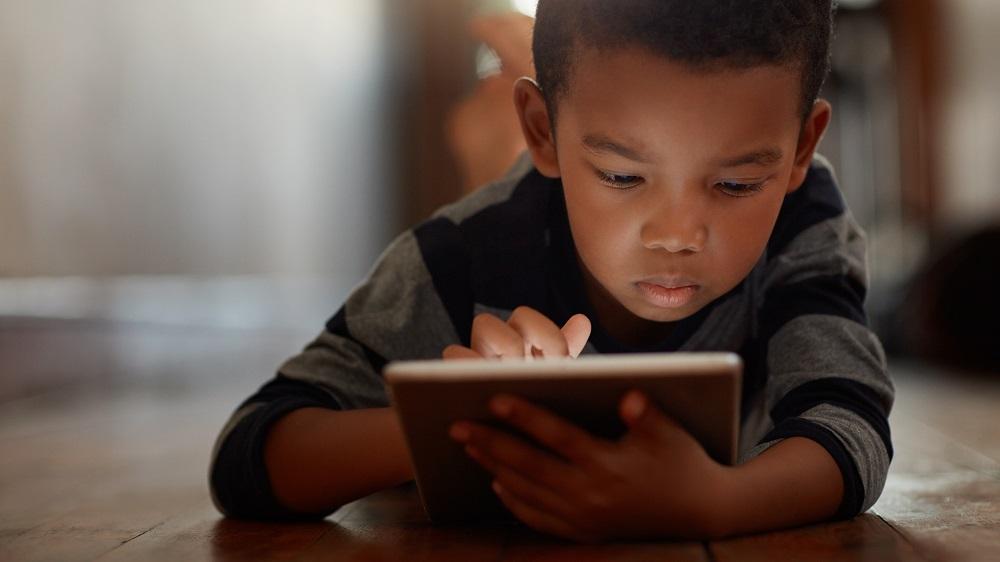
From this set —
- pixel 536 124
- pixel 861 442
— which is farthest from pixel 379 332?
pixel 861 442

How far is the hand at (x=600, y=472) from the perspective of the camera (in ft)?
2.41

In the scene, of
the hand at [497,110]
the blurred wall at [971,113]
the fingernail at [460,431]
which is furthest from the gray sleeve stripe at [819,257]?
the blurred wall at [971,113]

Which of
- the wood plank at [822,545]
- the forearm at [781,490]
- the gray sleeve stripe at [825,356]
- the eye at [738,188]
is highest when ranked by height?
the eye at [738,188]

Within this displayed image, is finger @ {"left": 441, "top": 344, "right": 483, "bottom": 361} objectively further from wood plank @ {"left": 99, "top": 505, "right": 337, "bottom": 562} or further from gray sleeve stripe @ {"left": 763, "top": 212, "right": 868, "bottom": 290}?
gray sleeve stripe @ {"left": 763, "top": 212, "right": 868, "bottom": 290}

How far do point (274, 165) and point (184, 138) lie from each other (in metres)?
0.89

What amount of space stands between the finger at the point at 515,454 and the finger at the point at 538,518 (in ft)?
0.11

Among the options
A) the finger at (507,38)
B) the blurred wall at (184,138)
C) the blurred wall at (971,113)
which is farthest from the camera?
the blurred wall at (971,113)

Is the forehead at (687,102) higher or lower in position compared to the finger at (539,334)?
higher

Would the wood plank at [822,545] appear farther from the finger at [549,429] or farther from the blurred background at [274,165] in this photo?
the blurred background at [274,165]

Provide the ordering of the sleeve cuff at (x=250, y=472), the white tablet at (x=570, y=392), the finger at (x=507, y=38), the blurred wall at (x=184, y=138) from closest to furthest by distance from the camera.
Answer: the white tablet at (x=570, y=392)
the sleeve cuff at (x=250, y=472)
the finger at (x=507, y=38)
the blurred wall at (x=184, y=138)

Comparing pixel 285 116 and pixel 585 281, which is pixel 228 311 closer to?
pixel 285 116

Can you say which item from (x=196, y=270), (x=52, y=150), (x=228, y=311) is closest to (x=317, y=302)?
(x=228, y=311)

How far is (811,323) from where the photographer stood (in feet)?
3.36

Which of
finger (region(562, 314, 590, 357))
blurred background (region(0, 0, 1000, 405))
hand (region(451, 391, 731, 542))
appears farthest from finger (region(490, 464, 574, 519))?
blurred background (region(0, 0, 1000, 405))
